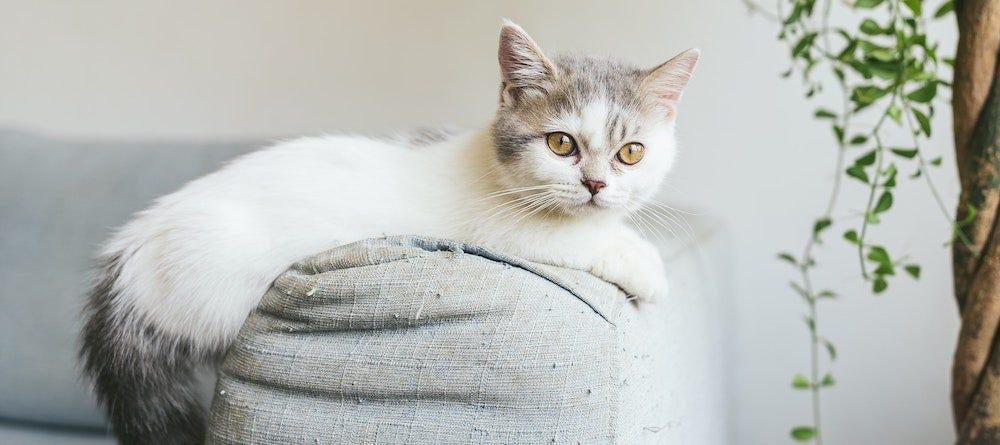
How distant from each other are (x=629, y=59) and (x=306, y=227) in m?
1.01

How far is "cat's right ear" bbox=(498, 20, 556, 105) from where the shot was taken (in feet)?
3.11

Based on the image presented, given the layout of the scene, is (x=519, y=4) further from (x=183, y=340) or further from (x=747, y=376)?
(x=183, y=340)

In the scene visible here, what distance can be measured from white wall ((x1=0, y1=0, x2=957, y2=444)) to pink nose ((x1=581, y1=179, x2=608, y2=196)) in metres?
0.80

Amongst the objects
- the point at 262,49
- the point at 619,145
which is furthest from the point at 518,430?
the point at 262,49

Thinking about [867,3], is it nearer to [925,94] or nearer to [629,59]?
[925,94]

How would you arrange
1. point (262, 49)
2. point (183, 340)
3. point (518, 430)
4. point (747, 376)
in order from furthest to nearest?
1. point (262, 49)
2. point (747, 376)
3. point (183, 340)
4. point (518, 430)

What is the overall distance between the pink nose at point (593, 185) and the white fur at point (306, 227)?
1cm

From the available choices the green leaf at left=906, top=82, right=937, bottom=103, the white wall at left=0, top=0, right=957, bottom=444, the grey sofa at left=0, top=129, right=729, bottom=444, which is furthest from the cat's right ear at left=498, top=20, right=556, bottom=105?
the white wall at left=0, top=0, right=957, bottom=444

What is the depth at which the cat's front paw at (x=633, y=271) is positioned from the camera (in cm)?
Result: 88

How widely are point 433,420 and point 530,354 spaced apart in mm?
104

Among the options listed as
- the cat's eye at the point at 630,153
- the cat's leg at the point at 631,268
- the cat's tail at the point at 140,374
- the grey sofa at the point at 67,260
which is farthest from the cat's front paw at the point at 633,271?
the cat's tail at the point at 140,374

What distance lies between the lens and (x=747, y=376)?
1.81 m

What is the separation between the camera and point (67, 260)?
58.8 inches

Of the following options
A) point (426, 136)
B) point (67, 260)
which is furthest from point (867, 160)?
point (67, 260)
